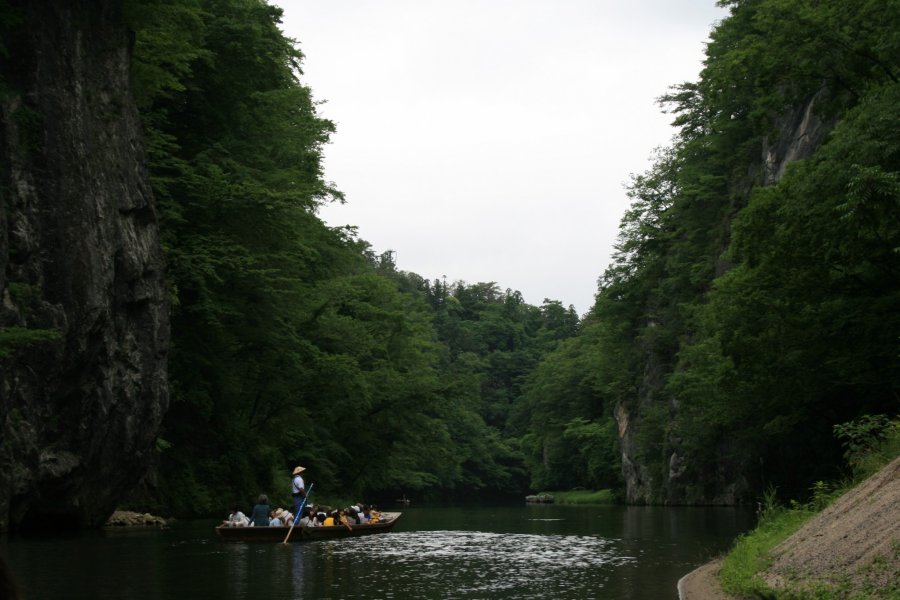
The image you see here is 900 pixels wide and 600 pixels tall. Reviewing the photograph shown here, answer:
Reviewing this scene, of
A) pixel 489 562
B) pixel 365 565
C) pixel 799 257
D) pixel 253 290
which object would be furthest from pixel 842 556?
pixel 253 290

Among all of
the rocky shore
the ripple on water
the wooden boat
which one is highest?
the rocky shore

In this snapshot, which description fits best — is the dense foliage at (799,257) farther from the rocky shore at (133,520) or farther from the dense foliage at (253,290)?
the rocky shore at (133,520)

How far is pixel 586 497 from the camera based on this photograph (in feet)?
276

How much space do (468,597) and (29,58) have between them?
59.1ft

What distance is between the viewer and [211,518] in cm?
3844

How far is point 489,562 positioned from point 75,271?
12.8 metres

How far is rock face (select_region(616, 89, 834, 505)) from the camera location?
41.3 meters

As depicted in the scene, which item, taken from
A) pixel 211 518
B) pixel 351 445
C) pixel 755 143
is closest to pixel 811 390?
pixel 211 518

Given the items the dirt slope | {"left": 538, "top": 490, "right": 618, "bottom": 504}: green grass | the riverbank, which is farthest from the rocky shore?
{"left": 538, "top": 490, "right": 618, "bottom": 504}: green grass

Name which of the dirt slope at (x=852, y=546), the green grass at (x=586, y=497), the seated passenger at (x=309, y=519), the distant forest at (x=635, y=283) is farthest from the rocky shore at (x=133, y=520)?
the green grass at (x=586, y=497)

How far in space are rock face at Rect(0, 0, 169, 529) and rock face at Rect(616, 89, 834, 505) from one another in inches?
926

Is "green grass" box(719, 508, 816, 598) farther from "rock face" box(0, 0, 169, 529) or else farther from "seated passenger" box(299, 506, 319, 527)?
"rock face" box(0, 0, 169, 529)

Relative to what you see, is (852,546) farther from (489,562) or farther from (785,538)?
(489,562)

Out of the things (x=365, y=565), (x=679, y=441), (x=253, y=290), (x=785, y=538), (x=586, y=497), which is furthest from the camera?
(x=586, y=497)
